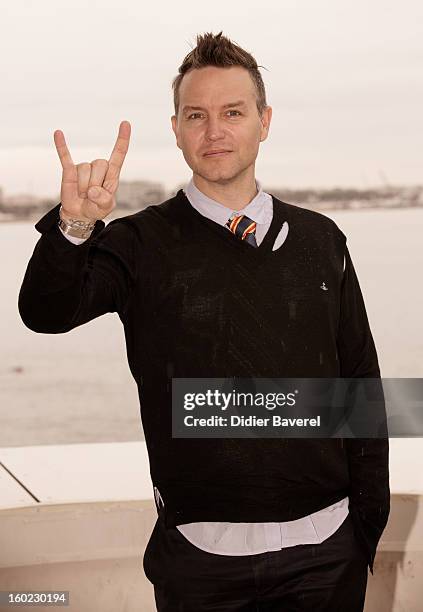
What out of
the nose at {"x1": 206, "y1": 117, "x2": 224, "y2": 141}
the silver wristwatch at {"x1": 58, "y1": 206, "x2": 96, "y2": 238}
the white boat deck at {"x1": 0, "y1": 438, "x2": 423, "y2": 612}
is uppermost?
the nose at {"x1": 206, "y1": 117, "x2": 224, "y2": 141}

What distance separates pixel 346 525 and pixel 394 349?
23.9 ft

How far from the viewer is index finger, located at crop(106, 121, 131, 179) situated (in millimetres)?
905

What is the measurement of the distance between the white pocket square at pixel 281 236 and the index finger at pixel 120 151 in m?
0.24

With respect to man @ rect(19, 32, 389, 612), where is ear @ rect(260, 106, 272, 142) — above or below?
above

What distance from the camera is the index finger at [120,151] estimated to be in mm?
905

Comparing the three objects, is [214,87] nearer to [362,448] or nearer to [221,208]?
[221,208]

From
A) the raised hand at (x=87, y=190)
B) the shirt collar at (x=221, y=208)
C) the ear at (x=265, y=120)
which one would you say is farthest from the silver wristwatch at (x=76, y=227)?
the ear at (x=265, y=120)

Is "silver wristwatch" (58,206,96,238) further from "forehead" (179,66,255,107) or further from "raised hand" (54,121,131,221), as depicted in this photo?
"forehead" (179,66,255,107)

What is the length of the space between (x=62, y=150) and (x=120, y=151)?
61mm

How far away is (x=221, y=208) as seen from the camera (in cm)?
108

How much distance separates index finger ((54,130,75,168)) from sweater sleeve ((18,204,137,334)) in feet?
0.16

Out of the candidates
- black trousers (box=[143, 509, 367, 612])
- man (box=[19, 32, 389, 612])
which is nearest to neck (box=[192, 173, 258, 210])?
man (box=[19, 32, 389, 612])

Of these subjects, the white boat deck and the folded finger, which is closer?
the folded finger

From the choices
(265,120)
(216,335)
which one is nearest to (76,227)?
(216,335)
